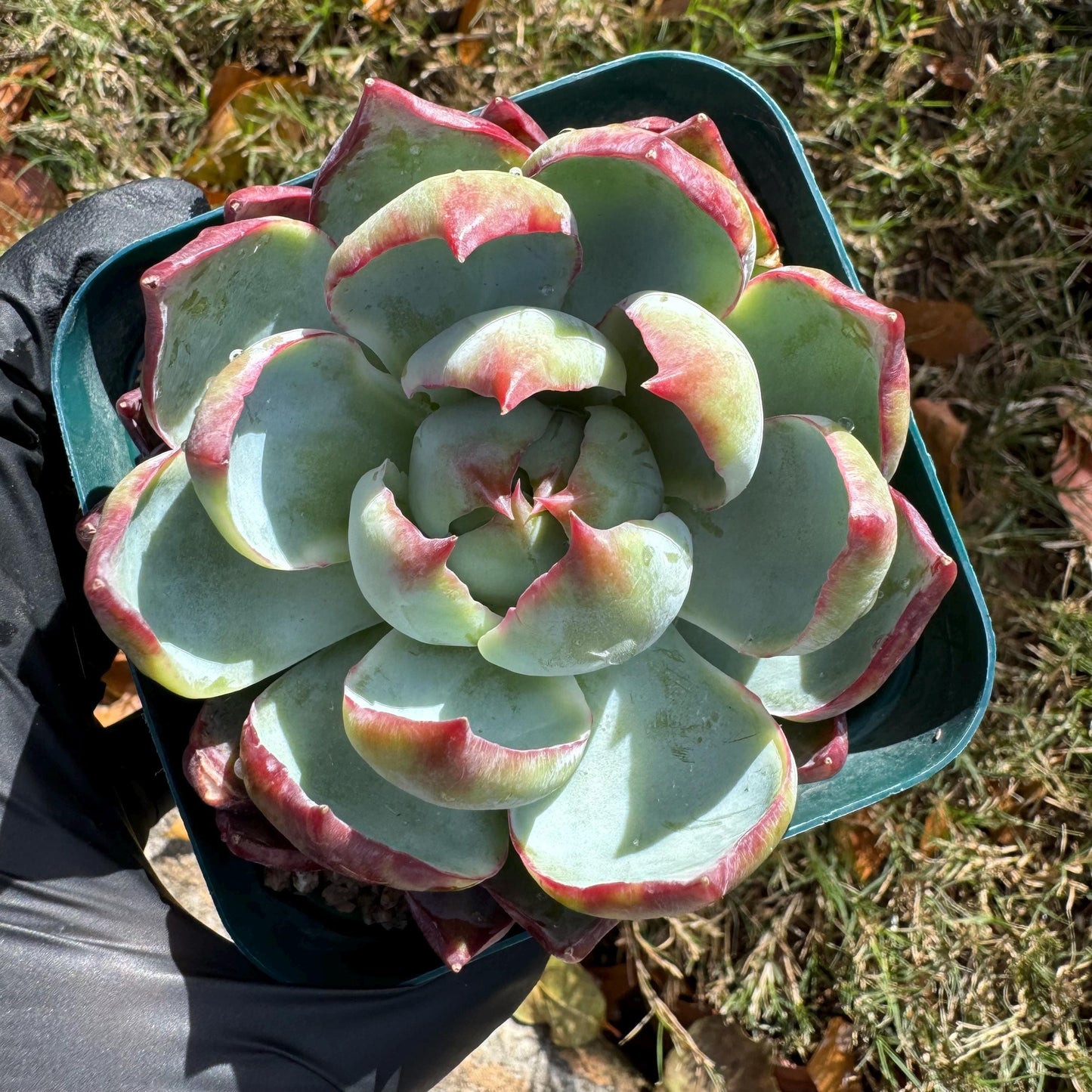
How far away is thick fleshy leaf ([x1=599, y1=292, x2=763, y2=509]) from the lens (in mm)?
652

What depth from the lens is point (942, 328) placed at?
1.46 meters

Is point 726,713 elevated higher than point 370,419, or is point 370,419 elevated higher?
point 370,419

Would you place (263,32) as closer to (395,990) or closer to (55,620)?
(55,620)

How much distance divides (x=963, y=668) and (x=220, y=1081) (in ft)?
2.61

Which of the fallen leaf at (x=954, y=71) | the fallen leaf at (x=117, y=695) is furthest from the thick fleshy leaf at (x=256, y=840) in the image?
the fallen leaf at (x=954, y=71)

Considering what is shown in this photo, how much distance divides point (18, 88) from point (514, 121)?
3.55ft

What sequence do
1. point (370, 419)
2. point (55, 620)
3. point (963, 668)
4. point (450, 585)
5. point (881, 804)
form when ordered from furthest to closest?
1. point (881, 804)
2. point (55, 620)
3. point (963, 668)
4. point (370, 419)
5. point (450, 585)

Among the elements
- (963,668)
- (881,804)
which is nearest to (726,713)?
(963,668)

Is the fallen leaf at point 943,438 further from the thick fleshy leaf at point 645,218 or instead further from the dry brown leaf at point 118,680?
the dry brown leaf at point 118,680

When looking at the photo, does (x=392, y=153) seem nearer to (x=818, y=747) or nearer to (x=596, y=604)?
(x=596, y=604)

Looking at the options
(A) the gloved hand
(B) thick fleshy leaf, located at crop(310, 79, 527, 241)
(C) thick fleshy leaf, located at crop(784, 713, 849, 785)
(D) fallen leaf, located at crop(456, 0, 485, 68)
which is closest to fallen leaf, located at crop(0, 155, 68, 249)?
(A) the gloved hand

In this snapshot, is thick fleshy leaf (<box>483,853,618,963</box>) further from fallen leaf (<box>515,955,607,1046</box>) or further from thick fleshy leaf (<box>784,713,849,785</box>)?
fallen leaf (<box>515,955,607,1046</box>)

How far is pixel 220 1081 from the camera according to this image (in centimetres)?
100

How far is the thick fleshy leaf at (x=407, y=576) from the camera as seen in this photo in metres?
0.68
